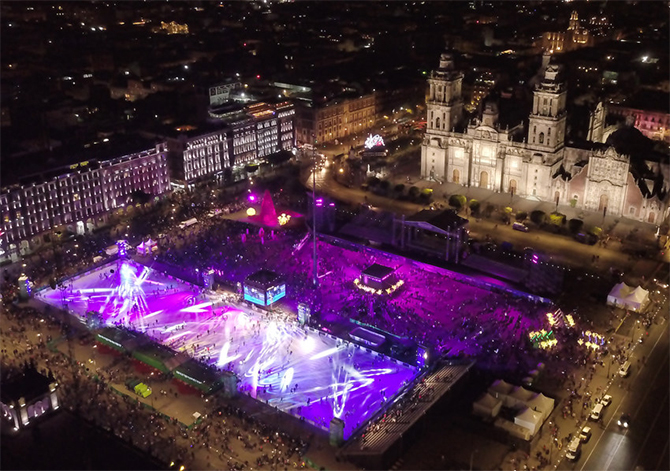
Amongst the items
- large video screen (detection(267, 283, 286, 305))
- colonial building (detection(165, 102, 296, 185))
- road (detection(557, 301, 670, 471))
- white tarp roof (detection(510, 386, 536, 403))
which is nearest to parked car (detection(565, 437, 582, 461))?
road (detection(557, 301, 670, 471))

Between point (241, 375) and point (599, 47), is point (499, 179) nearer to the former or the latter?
point (241, 375)

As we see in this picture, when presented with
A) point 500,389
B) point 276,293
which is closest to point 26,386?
point 276,293

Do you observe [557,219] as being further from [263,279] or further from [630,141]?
[263,279]

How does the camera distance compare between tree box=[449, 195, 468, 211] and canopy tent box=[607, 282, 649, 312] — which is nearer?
canopy tent box=[607, 282, 649, 312]

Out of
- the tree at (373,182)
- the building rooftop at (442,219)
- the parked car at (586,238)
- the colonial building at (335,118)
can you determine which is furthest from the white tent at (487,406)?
the colonial building at (335,118)

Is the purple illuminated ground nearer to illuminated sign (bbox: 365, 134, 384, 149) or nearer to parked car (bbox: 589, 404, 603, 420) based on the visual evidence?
parked car (bbox: 589, 404, 603, 420)

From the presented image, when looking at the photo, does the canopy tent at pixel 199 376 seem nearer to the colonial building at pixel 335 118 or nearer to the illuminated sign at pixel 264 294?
the illuminated sign at pixel 264 294
